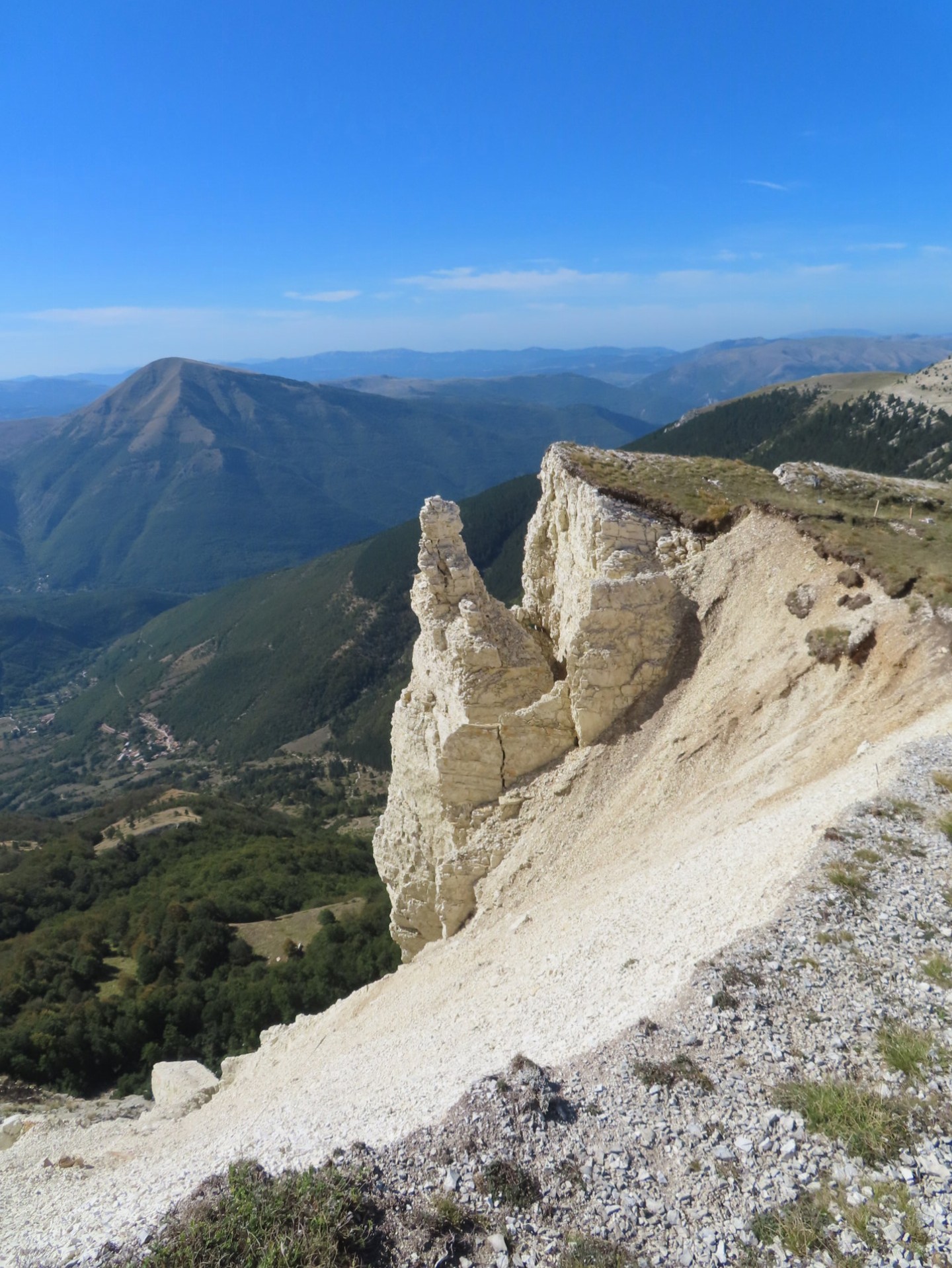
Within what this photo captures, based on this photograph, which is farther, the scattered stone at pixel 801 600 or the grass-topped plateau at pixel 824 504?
the scattered stone at pixel 801 600

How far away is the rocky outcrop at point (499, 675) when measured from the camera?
21062 millimetres

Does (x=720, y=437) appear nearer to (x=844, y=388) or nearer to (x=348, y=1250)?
(x=844, y=388)

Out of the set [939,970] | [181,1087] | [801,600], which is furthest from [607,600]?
[181,1087]

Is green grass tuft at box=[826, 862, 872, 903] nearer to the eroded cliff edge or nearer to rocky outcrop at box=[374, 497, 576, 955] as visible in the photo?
the eroded cliff edge

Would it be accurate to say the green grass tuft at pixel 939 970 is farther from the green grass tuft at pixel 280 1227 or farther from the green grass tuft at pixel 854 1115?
the green grass tuft at pixel 280 1227

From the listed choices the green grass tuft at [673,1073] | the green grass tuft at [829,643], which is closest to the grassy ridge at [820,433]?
the green grass tuft at [829,643]

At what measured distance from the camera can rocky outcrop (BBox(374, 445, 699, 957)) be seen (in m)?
21.1

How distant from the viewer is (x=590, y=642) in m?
20.8

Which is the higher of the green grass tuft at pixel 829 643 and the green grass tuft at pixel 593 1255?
the green grass tuft at pixel 829 643

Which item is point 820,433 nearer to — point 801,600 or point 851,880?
point 801,600

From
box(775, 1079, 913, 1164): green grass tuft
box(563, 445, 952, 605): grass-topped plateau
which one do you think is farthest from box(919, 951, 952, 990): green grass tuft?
box(563, 445, 952, 605): grass-topped plateau

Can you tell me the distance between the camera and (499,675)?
22531 millimetres

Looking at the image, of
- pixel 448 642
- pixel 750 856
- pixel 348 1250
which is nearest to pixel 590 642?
pixel 448 642

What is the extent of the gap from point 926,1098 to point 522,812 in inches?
537
